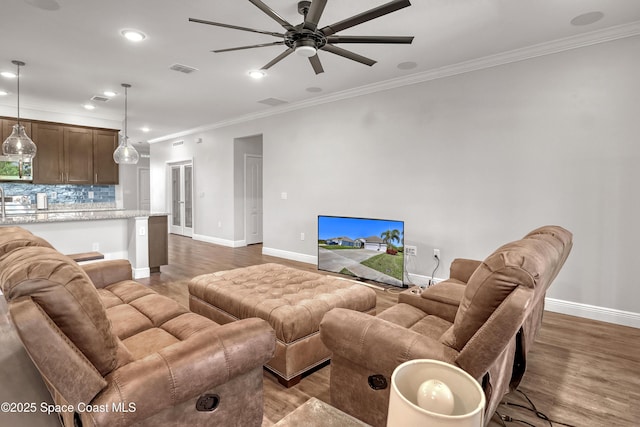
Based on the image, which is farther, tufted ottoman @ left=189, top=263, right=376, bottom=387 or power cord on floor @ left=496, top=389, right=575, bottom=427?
tufted ottoman @ left=189, top=263, right=376, bottom=387

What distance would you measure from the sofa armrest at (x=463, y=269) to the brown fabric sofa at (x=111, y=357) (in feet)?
6.37

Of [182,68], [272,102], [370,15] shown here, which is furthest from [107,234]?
[370,15]

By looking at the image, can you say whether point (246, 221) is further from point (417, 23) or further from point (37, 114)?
point (417, 23)

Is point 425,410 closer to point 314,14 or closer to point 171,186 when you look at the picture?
point 314,14

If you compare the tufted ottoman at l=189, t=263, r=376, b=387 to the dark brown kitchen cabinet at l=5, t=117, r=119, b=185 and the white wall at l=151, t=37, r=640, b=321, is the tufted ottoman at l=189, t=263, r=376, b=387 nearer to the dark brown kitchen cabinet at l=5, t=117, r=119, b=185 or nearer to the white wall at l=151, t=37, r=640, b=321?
the white wall at l=151, t=37, r=640, b=321

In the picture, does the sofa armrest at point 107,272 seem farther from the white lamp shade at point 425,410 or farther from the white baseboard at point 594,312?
the white baseboard at point 594,312

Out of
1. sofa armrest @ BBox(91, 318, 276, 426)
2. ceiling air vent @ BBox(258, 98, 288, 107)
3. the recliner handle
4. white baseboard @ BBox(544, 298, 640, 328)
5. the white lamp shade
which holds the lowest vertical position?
white baseboard @ BBox(544, 298, 640, 328)

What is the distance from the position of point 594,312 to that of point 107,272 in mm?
4564

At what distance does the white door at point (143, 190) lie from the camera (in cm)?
1194

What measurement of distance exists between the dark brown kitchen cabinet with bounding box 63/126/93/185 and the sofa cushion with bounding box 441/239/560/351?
283 inches

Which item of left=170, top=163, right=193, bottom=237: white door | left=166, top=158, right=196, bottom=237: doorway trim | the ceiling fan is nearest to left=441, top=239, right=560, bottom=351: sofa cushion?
the ceiling fan

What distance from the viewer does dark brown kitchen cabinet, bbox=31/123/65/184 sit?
589 centimetres

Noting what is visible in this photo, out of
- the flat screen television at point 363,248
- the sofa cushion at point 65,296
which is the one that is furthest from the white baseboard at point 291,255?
the sofa cushion at point 65,296

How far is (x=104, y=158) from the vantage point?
6.66 metres
